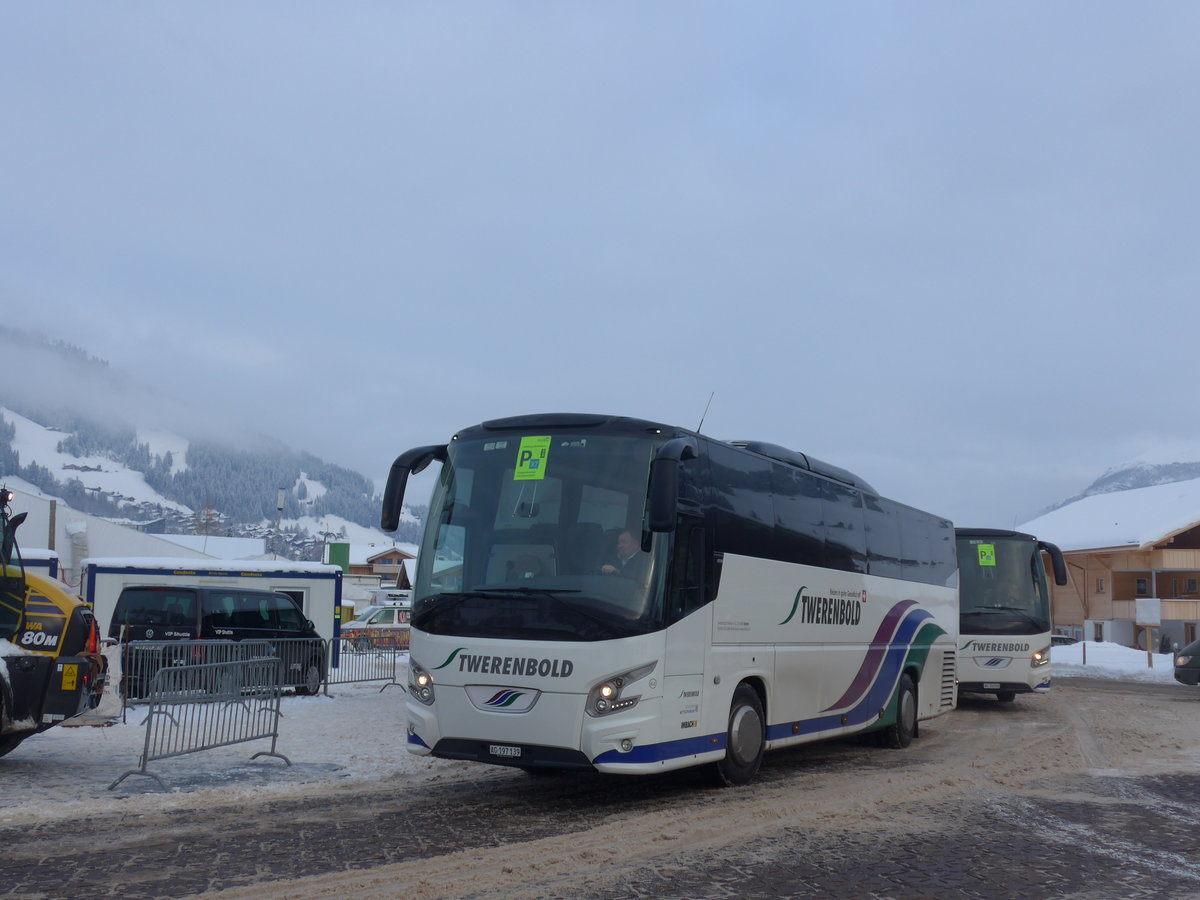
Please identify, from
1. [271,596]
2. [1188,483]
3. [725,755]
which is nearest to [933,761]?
[725,755]

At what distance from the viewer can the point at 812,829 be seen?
8570 millimetres

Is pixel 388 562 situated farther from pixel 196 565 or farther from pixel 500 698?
pixel 500 698

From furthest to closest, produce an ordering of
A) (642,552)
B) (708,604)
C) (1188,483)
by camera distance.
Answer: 1. (1188,483)
2. (708,604)
3. (642,552)

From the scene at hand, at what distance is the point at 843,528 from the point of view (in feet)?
43.2

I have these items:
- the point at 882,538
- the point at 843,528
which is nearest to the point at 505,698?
the point at 843,528

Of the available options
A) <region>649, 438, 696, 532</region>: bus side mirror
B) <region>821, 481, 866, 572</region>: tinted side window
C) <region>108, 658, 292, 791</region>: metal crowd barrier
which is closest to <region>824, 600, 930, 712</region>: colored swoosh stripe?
<region>821, 481, 866, 572</region>: tinted side window

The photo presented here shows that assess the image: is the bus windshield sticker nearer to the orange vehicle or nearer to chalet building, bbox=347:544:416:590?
the orange vehicle

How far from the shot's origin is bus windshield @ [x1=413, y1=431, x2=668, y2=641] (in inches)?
355

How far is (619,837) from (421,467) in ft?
12.6

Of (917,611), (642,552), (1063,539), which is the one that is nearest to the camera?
(642,552)

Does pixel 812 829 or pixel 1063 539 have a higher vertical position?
pixel 1063 539

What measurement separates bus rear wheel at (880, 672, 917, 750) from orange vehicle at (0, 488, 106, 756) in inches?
378

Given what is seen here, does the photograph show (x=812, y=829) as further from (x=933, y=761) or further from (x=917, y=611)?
(x=917, y=611)

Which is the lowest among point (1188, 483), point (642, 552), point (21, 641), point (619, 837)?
point (619, 837)
